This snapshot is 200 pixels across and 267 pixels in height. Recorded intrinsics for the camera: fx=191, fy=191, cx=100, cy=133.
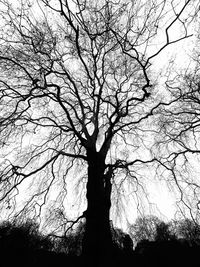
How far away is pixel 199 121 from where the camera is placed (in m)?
6.94

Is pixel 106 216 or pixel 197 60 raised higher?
pixel 197 60

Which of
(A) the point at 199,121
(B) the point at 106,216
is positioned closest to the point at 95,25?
(A) the point at 199,121

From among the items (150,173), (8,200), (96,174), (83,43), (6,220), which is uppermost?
(83,43)

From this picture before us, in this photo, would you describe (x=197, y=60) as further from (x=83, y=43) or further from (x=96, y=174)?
(x=96, y=174)

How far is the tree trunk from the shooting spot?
416cm

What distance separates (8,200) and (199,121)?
690cm

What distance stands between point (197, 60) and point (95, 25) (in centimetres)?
375

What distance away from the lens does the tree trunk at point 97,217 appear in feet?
13.7

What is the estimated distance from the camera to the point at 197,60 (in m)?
6.70

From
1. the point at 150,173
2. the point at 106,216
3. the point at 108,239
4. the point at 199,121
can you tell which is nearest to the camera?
the point at 108,239

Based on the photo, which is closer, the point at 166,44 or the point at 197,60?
the point at 166,44

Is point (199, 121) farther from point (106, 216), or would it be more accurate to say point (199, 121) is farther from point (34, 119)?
point (34, 119)

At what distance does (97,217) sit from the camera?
15.5ft

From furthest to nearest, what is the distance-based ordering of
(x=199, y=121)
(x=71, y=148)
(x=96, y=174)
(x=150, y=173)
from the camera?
(x=71, y=148)
(x=150, y=173)
(x=199, y=121)
(x=96, y=174)
